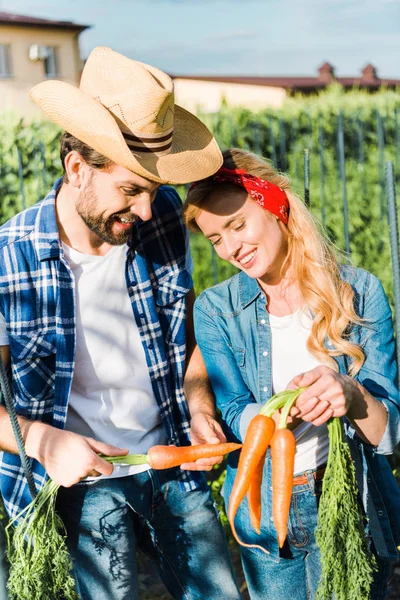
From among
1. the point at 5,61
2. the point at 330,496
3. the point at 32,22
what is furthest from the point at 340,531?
the point at 32,22

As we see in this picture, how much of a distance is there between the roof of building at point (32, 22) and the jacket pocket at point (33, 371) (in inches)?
1121

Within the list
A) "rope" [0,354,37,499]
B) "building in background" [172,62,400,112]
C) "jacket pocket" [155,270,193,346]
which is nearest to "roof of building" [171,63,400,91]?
"building in background" [172,62,400,112]

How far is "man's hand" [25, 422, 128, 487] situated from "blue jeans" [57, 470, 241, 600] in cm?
27

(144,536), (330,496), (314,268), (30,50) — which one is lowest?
(144,536)

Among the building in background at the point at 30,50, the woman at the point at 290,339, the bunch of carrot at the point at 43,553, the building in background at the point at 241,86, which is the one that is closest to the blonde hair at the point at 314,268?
the woman at the point at 290,339

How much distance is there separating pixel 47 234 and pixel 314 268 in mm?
732

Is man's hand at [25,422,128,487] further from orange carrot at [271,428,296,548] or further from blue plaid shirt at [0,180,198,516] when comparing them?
orange carrot at [271,428,296,548]

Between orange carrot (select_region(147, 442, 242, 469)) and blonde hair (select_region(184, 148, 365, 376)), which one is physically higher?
blonde hair (select_region(184, 148, 365, 376))

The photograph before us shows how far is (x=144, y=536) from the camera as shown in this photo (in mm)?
2301

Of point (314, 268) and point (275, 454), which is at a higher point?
point (314, 268)

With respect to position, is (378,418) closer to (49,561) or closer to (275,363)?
(275,363)

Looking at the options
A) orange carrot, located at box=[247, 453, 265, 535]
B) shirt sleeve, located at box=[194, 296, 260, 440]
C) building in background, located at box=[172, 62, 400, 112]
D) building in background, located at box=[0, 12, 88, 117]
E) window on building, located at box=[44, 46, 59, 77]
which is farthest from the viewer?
building in background, located at box=[172, 62, 400, 112]

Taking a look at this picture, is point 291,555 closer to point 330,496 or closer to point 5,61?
point 330,496

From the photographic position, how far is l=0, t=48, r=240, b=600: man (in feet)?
6.48
